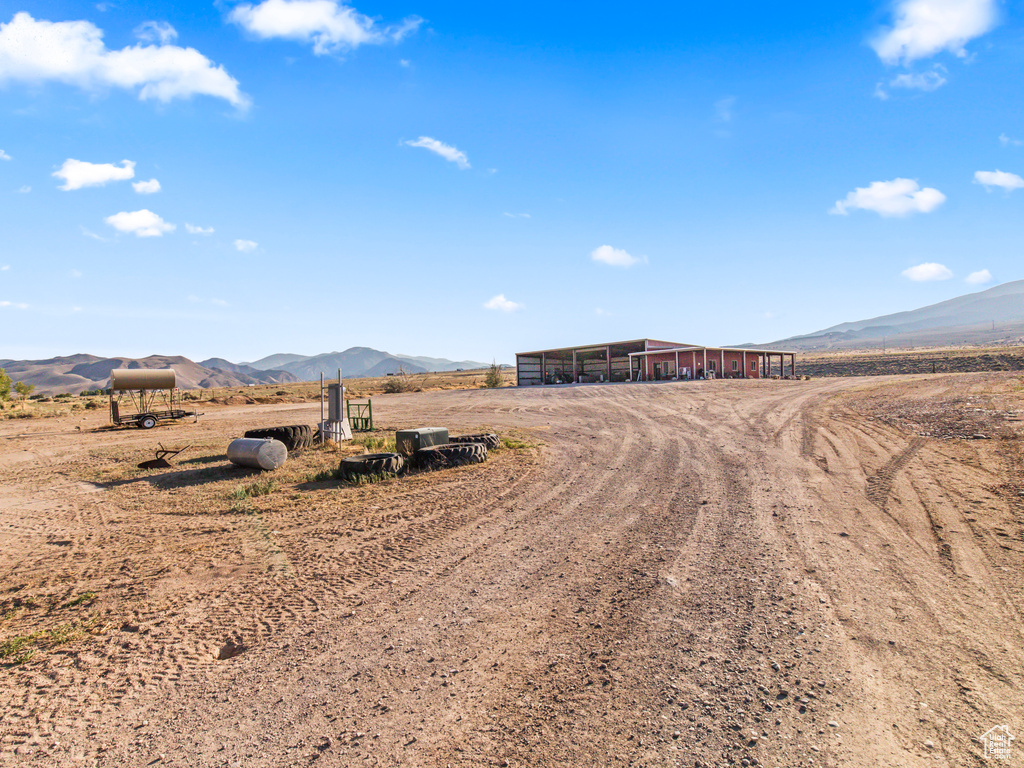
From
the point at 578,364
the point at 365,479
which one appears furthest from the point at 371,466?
the point at 578,364

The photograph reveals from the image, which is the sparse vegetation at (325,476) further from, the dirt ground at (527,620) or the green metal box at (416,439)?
the green metal box at (416,439)

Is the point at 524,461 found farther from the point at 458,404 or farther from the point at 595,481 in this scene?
the point at 458,404

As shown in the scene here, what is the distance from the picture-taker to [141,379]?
23.5m

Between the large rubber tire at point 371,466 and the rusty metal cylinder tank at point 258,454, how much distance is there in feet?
6.12

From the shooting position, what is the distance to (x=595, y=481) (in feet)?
32.1

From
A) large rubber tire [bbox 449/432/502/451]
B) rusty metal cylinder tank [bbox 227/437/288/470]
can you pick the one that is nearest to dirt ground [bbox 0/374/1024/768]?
rusty metal cylinder tank [bbox 227/437/288/470]

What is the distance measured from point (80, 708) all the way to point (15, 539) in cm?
561

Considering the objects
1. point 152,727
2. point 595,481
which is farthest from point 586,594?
point 595,481

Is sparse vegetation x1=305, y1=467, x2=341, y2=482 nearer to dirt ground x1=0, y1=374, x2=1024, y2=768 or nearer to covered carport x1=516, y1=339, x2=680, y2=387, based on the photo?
dirt ground x1=0, y1=374, x2=1024, y2=768

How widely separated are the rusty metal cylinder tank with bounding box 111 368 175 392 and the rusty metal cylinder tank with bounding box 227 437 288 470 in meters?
15.0

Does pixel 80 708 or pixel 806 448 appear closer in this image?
pixel 80 708
